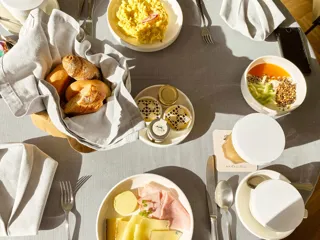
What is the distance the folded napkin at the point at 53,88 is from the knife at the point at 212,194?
9.7 inches

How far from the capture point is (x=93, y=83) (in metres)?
0.78

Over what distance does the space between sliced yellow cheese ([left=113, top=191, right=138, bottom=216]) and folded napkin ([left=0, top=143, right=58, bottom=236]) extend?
0.56ft

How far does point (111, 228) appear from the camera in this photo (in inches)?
34.0

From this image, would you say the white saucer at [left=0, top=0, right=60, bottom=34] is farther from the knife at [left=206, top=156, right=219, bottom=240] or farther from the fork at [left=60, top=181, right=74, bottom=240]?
the knife at [left=206, top=156, right=219, bottom=240]

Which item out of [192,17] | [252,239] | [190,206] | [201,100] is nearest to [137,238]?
[190,206]

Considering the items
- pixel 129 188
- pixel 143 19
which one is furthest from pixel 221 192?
pixel 143 19

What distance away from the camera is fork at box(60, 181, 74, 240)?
2.83ft

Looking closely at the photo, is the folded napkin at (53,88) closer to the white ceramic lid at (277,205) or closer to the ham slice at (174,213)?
the ham slice at (174,213)

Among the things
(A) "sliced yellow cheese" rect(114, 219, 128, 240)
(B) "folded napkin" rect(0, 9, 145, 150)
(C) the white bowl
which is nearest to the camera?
(B) "folded napkin" rect(0, 9, 145, 150)

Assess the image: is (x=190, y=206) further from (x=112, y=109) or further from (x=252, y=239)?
(x=112, y=109)

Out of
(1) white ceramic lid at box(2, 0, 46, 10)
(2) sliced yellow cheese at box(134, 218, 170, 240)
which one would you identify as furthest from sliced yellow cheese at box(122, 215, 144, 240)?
(1) white ceramic lid at box(2, 0, 46, 10)

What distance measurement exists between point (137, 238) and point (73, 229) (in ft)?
0.53

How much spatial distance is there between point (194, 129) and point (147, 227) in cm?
29

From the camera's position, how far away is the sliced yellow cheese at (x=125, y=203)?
0.87m
